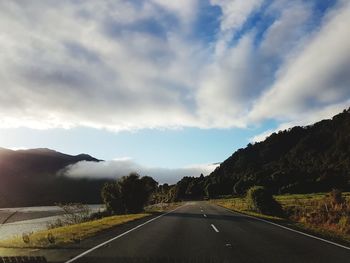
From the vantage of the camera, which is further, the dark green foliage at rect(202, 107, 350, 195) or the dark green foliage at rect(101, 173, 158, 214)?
the dark green foliage at rect(202, 107, 350, 195)

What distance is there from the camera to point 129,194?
4888 cm

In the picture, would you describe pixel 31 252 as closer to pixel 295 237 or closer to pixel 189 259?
pixel 189 259

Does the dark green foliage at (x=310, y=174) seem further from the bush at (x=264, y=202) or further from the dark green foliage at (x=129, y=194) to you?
the dark green foliage at (x=129, y=194)

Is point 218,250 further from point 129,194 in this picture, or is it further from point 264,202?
point 129,194

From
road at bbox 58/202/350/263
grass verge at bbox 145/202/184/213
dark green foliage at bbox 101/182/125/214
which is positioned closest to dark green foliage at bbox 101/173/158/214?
dark green foliage at bbox 101/182/125/214

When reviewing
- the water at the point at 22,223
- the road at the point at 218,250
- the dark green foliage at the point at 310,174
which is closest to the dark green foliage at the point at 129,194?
the water at the point at 22,223

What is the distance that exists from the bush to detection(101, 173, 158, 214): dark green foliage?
12928 millimetres

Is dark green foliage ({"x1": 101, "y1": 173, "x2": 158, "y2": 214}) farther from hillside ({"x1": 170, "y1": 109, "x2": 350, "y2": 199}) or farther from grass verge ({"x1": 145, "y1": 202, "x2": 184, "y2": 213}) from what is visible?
hillside ({"x1": 170, "y1": 109, "x2": 350, "y2": 199})

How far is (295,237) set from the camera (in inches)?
614

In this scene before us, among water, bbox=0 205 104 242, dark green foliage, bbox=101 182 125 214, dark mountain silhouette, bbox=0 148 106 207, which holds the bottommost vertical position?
water, bbox=0 205 104 242

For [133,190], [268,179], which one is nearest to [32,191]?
[268,179]

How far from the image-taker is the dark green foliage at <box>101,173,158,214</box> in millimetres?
48625

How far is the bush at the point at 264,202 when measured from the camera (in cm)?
3969

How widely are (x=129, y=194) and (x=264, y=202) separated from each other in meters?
16.1
